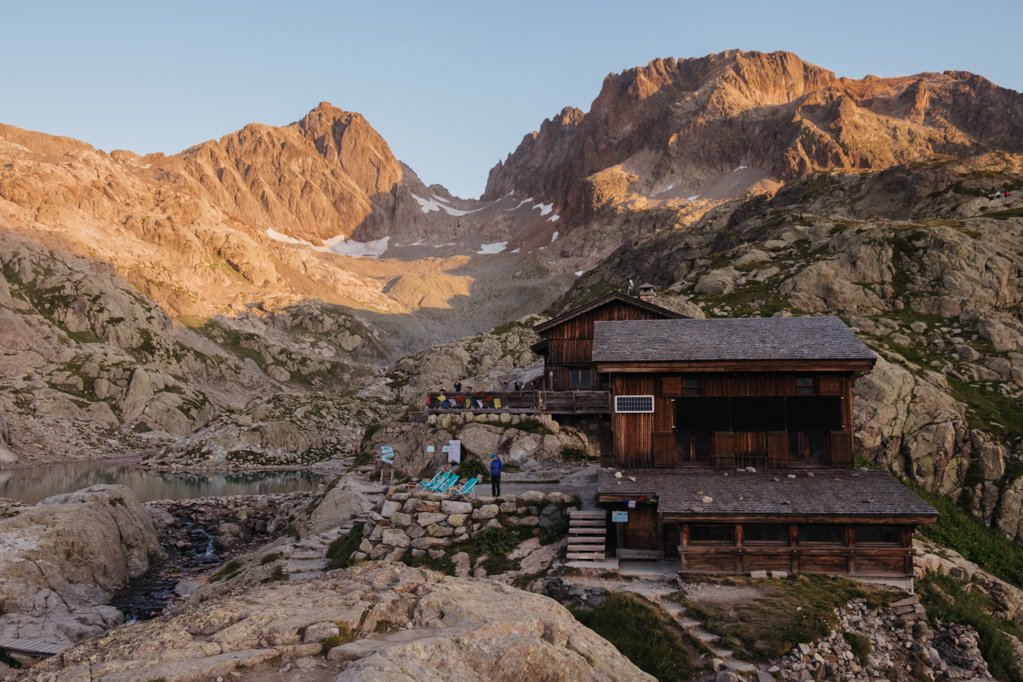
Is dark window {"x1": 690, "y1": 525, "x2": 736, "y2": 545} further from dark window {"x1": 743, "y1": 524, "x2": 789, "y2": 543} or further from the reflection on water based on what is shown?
the reflection on water

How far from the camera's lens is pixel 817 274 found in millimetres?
62719

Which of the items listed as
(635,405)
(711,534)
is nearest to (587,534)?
(711,534)

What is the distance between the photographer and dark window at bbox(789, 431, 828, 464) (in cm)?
2697

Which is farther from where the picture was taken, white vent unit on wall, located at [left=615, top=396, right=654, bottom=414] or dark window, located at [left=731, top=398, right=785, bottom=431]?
white vent unit on wall, located at [left=615, top=396, right=654, bottom=414]

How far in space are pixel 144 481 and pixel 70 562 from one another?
133 feet

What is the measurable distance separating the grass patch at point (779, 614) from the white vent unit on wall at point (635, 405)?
808 cm

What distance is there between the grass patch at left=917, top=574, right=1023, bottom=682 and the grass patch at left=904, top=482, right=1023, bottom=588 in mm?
5038

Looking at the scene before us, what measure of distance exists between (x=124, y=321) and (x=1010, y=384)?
122 metres

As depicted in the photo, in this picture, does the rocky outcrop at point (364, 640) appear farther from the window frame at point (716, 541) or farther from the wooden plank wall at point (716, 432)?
the wooden plank wall at point (716, 432)

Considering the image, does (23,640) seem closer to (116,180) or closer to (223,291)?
(223,291)

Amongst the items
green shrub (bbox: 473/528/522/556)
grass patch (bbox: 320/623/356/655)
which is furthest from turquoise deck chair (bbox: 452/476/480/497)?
grass patch (bbox: 320/623/356/655)

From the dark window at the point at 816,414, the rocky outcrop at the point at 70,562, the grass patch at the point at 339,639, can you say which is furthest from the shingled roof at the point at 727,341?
the rocky outcrop at the point at 70,562

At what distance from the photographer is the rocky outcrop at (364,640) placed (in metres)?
11.7

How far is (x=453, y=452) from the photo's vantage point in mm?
35969
